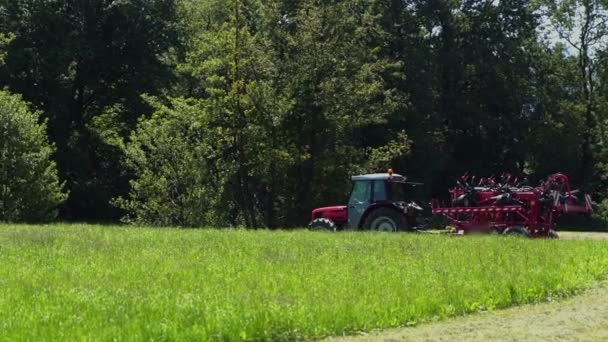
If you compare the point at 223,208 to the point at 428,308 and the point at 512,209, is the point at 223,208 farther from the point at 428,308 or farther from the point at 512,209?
the point at 428,308

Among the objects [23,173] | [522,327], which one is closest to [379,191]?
[23,173]

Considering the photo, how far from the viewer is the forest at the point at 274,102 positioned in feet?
101

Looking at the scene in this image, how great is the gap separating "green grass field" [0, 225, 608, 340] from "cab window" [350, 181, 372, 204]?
6.93 metres

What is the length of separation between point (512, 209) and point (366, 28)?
49.2 feet

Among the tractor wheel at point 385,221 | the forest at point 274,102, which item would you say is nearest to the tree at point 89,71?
the forest at point 274,102

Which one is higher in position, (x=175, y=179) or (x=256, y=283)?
(x=175, y=179)

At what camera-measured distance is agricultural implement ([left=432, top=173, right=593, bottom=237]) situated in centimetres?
2338

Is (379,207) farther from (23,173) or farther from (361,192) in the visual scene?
(23,173)

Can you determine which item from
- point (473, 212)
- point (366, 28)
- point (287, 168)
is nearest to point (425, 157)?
point (366, 28)

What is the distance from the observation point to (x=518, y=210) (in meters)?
23.6

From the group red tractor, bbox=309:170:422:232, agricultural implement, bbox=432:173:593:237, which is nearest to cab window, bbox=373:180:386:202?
red tractor, bbox=309:170:422:232

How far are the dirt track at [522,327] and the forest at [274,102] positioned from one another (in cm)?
2115

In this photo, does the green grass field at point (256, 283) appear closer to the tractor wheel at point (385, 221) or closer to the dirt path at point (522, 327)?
the dirt path at point (522, 327)

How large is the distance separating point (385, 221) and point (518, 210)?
418 cm
